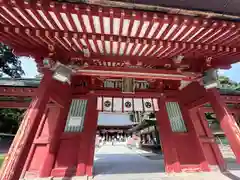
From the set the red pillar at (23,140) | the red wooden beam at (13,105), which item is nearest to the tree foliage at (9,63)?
the red wooden beam at (13,105)

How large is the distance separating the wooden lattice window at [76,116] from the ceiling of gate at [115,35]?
2491 millimetres

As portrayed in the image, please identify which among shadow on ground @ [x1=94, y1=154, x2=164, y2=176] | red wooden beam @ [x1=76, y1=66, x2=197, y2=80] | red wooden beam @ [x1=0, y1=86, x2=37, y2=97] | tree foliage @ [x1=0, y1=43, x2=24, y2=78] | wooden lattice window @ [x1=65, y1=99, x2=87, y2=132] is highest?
tree foliage @ [x1=0, y1=43, x2=24, y2=78]

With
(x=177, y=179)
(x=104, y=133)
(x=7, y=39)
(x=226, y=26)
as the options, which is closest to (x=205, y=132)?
(x=177, y=179)

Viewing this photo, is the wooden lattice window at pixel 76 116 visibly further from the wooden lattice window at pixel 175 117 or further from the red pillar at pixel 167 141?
the wooden lattice window at pixel 175 117

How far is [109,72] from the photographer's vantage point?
17.1ft

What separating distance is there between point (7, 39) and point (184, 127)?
6.78 metres

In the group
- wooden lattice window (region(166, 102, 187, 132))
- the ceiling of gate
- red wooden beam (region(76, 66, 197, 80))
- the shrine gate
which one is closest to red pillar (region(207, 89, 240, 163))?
the shrine gate

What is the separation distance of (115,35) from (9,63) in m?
24.5

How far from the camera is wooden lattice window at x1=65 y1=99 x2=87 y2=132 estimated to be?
6.60 metres

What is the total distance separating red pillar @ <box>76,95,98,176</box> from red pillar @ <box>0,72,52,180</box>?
2584 mm

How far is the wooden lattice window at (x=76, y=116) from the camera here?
660 cm

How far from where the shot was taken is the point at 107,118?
120 ft

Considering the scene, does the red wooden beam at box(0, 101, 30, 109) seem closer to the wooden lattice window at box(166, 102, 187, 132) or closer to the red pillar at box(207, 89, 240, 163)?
the wooden lattice window at box(166, 102, 187, 132)

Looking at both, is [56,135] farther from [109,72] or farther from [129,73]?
[129,73]
